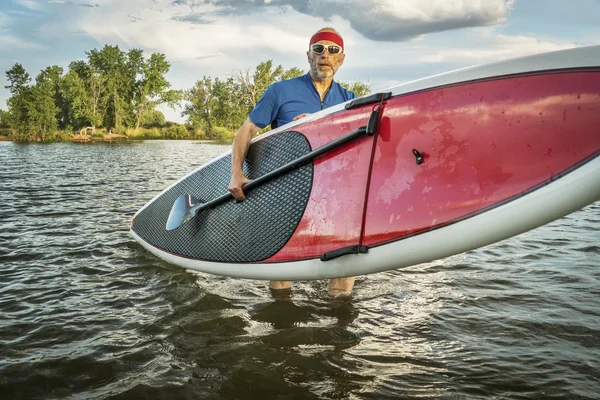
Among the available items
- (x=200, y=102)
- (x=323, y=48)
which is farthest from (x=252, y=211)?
(x=200, y=102)

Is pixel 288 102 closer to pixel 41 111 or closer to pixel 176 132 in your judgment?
pixel 41 111

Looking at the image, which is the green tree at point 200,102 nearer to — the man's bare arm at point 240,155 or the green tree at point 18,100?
the green tree at point 18,100

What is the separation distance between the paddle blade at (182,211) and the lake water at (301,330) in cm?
49

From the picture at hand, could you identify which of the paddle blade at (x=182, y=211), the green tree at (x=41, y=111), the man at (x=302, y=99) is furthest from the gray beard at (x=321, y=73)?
the green tree at (x=41, y=111)

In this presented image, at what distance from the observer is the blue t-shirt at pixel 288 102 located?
3577mm

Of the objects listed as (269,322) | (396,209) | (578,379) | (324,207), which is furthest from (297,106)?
(578,379)

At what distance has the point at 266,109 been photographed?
359 centimetres

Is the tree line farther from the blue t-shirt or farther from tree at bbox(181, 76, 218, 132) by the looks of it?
the blue t-shirt

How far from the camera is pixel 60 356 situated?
258cm

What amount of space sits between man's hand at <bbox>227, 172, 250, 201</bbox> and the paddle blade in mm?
645

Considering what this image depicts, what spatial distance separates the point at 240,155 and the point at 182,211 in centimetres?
95

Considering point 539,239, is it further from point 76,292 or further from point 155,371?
point 76,292

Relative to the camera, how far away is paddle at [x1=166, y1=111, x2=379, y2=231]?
272 centimetres

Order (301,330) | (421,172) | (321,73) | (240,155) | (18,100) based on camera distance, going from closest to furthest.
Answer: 1. (421,172)
2. (301,330)
3. (240,155)
4. (321,73)
5. (18,100)
